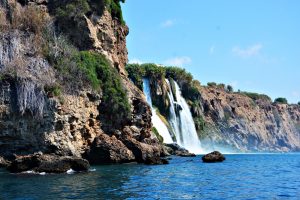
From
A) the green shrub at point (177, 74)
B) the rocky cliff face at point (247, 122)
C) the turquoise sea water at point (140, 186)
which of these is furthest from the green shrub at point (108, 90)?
the rocky cliff face at point (247, 122)

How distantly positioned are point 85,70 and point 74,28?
7.73 meters

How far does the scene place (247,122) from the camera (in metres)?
111

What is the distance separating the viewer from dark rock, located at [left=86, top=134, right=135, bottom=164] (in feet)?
128

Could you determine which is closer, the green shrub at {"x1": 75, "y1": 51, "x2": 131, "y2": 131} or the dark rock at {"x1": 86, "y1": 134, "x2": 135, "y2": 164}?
the dark rock at {"x1": 86, "y1": 134, "x2": 135, "y2": 164}

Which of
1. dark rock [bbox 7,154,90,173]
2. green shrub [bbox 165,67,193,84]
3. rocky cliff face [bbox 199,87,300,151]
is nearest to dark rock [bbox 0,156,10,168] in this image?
dark rock [bbox 7,154,90,173]

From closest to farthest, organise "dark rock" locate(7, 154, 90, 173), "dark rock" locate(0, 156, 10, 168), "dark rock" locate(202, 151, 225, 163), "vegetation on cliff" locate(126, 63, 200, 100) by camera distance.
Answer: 1. "dark rock" locate(7, 154, 90, 173)
2. "dark rock" locate(0, 156, 10, 168)
3. "dark rock" locate(202, 151, 225, 163)
4. "vegetation on cliff" locate(126, 63, 200, 100)

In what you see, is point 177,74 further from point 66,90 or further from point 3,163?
point 3,163

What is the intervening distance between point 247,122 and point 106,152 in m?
77.2

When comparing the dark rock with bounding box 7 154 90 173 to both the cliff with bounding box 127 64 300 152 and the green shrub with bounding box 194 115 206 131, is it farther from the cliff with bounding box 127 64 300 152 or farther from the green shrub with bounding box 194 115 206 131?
the green shrub with bounding box 194 115 206 131

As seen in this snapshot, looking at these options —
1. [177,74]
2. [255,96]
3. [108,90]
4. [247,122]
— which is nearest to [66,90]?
[108,90]

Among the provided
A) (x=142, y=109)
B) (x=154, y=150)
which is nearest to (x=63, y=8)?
(x=142, y=109)

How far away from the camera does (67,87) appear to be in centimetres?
3922

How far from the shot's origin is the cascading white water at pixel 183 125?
6975 cm

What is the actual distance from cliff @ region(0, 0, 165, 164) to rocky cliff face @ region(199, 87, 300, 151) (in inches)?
1513
